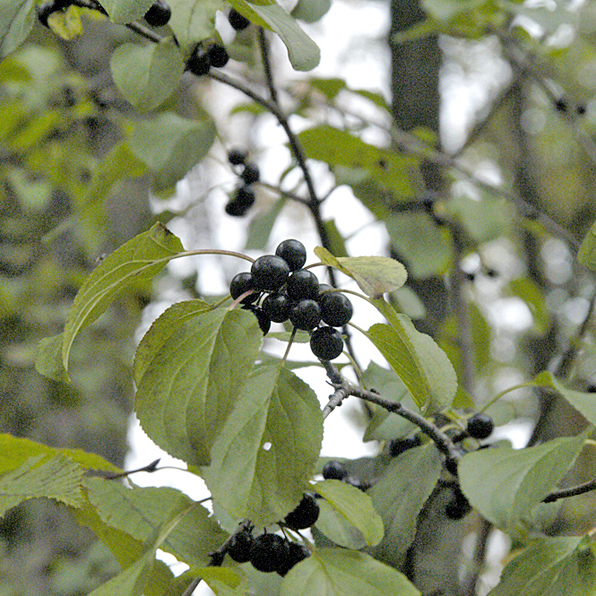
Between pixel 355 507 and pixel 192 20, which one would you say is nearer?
pixel 355 507

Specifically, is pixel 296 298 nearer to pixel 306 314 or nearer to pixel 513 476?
pixel 306 314

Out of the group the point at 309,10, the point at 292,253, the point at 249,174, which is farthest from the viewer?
the point at 249,174

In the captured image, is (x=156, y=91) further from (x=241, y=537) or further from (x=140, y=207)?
(x=140, y=207)

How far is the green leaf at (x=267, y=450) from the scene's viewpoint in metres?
0.61

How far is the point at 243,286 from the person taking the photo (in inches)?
27.6

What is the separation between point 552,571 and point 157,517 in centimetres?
46

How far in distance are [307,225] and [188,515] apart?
718 centimetres

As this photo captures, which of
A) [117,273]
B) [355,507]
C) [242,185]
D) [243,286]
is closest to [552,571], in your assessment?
[355,507]

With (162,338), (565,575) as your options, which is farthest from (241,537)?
(565,575)

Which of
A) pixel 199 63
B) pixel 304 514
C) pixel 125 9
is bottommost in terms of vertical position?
pixel 304 514

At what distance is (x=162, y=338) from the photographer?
0.71 meters

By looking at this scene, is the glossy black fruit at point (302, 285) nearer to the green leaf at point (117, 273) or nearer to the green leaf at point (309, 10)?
the green leaf at point (117, 273)

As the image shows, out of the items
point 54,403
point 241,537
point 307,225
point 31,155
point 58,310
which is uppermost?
point 241,537

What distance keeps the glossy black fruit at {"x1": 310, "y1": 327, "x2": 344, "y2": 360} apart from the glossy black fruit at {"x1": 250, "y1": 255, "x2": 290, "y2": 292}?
0.23 ft
